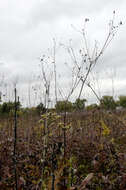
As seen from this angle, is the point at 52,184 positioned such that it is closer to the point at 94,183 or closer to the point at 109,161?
the point at 94,183

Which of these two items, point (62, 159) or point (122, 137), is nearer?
point (62, 159)

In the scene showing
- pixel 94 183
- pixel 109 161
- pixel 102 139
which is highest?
pixel 102 139

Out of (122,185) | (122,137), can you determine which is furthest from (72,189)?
(122,137)

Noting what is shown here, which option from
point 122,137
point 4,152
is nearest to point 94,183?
point 4,152

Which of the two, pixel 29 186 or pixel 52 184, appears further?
pixel 29 186

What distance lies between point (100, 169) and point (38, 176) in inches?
41.3

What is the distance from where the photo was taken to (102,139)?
Answer: 347cm

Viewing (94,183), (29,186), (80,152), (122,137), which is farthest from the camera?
(122,137)

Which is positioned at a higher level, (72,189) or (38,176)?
(72,189)

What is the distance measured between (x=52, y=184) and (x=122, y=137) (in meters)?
3.69

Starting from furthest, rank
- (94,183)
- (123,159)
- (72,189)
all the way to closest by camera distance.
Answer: (123,159) < (94,183) < (72,189)

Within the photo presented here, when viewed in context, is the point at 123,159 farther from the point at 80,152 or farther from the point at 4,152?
the point at 4,152

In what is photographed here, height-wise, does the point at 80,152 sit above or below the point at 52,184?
below

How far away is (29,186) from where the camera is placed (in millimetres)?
1895
